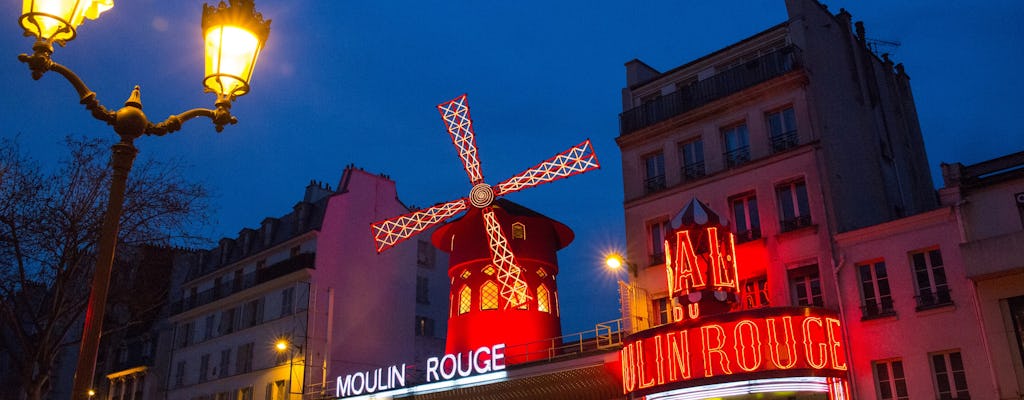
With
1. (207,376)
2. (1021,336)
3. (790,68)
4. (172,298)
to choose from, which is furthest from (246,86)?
(172,298)

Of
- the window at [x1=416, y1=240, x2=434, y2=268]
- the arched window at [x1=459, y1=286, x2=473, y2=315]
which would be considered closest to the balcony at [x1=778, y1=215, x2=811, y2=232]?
the arched window at [x1=459, y1=286, x2=473, y2=315]

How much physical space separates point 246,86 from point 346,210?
24.3 meters

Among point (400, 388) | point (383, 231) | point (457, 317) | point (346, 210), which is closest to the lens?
point (400, 388)

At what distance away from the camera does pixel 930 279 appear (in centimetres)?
1402

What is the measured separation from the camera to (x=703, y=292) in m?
14.9

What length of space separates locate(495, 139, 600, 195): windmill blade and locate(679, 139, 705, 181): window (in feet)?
12.2

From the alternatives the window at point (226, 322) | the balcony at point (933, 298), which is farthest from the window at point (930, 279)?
the window at point (226, 322)

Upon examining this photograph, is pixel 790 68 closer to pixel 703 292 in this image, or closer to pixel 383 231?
pixel 703 292

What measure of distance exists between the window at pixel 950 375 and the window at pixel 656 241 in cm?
554

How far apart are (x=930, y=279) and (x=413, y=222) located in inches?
563

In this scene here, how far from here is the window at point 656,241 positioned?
17.6 meters

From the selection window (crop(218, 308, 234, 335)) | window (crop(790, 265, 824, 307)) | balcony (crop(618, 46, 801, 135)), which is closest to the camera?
window (crop(790, 265, 824, 307))

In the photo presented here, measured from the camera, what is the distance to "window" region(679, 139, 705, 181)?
58.2ft

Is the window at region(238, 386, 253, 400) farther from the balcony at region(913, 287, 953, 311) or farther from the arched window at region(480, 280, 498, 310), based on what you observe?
the balcony at region(913, 287, 953, 311)
